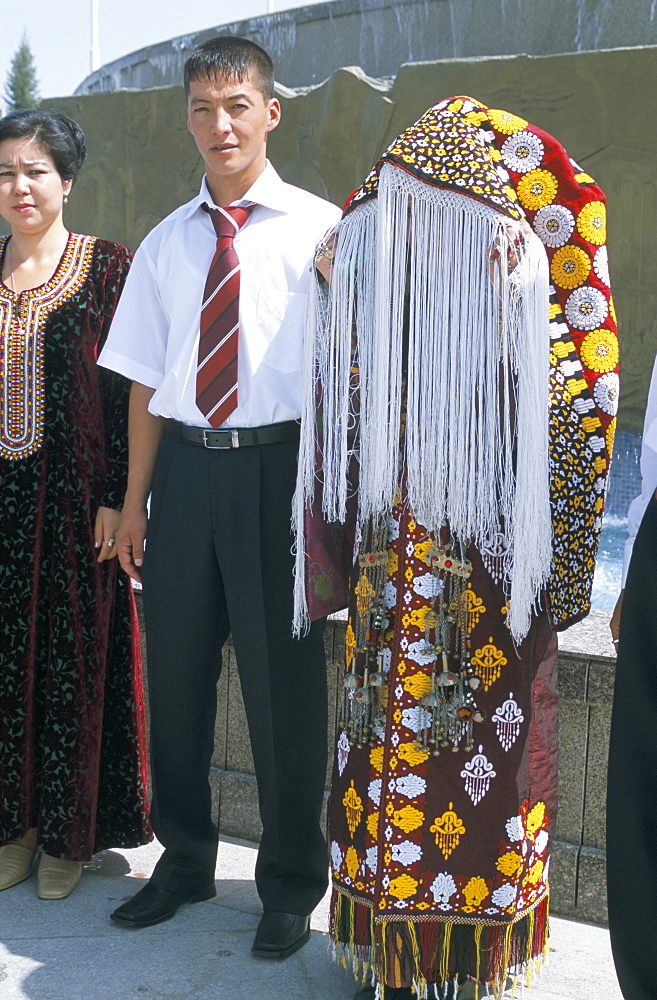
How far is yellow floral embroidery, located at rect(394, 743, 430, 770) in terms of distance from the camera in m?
1.99

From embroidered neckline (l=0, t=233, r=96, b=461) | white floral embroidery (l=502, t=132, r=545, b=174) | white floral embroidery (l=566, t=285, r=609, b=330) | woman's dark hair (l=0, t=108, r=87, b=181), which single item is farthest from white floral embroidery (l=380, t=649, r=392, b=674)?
woman's dark hair (l=0, t=108, r=87, b=181)

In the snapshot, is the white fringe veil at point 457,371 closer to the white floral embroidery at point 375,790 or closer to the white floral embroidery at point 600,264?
the white floral embroidery at point 600,264

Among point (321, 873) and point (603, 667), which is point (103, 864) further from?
point (603, 667)

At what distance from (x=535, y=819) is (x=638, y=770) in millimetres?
318

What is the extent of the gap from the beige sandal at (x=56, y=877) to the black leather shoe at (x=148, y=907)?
0.58ft

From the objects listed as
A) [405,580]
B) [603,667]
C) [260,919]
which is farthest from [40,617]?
[603,667]

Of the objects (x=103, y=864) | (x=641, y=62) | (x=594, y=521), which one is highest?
(x=641, y=62)

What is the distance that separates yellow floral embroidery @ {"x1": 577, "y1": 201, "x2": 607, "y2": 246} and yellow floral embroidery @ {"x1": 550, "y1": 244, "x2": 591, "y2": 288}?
0.10 ft

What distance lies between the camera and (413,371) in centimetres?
194

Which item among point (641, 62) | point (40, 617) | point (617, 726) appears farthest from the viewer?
point (641, 62)

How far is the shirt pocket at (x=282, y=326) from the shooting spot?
90.4 inches

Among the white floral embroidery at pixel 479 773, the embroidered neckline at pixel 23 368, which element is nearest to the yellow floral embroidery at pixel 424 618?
the white floral embroidery at pixel 479 773

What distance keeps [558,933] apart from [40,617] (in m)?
1.42

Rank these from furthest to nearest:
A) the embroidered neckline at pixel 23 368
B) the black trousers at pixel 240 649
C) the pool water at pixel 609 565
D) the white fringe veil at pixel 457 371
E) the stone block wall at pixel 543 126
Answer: the stone block wall at pixel 543 126
the pool water at pixel 609 565
the embroidered neckline at pixel 23 368
the black trousers at pixel 240 649
the white fringe veil at pixel 457 371
